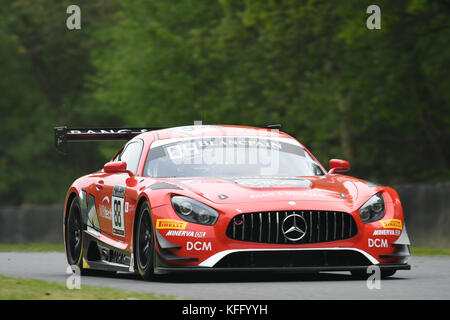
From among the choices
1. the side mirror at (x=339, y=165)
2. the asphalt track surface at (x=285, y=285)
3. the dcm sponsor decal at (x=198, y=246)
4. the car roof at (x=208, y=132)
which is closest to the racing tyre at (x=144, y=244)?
the asphalt track surface at (x=285, y=285)

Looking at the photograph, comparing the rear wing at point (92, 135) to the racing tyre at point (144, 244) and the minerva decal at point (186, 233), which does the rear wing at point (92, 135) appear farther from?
the minerva decal at point (186, 233)

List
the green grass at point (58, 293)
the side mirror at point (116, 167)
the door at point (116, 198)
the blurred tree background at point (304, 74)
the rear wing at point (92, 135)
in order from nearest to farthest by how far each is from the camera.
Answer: the green grass at point (58, 293), the door at point (116, 198), the side mirror at point (116, 167), the rear wing at point (92, 135), the blurred tree background at point (304, 74)

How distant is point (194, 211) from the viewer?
10062 mm

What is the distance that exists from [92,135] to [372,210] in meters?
4.79

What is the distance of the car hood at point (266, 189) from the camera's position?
1016 cm

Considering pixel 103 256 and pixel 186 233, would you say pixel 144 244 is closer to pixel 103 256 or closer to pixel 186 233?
pixel 186 233

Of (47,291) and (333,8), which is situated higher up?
(333,8)

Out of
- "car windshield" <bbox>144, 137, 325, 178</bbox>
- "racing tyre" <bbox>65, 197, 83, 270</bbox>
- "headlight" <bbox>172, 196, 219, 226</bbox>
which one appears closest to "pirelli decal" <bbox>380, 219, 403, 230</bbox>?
"car windshield" <bbox>144, 137, 325, 178</bbox>

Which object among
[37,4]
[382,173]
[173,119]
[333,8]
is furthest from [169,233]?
[37,4]

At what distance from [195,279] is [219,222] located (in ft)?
3.39

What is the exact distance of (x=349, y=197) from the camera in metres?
10.4

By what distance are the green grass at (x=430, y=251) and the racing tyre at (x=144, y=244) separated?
6622mm

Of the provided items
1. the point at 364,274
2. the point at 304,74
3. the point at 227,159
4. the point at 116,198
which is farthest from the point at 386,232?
the point at 304,74

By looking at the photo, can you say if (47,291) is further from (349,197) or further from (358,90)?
(358,90)
